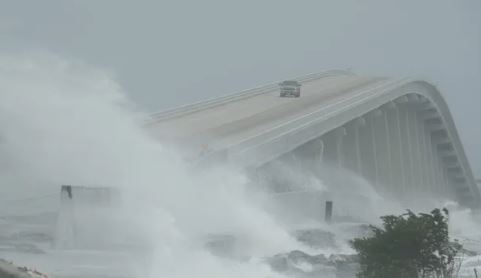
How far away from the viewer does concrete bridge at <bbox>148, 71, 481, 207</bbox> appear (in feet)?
115

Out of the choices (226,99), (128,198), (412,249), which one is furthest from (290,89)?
(412,249)

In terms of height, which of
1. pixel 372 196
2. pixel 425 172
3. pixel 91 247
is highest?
pixel 425 172

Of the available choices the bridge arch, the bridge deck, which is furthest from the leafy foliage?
the bridge deck

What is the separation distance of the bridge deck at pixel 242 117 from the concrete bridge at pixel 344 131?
0.16 feet

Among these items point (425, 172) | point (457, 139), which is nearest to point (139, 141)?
point (425, 172)

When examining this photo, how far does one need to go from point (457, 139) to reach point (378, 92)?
1936 cm

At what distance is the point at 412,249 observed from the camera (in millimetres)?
15023

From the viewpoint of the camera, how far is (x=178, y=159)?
95.2ft

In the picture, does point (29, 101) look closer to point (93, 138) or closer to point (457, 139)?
point (93, 138)

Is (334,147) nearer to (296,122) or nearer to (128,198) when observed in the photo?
(296,122)

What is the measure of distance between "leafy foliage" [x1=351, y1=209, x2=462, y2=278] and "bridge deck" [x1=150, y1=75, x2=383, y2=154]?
629 inches

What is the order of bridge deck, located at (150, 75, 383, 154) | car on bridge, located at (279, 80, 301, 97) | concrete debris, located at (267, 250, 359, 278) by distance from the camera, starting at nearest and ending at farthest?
concrete debris, located at (267, 250, 359, 278), bridge deck, located at (150, 75, 383, 154), car on bridge, located at (279, 80, 301, 97)

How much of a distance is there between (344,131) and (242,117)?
25.9 feet

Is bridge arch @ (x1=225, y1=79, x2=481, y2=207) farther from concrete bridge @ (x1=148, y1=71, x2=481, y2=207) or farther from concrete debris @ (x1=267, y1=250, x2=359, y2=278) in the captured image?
concrete debris @ (x1=267, y1=250, x2=359, y2=278)
